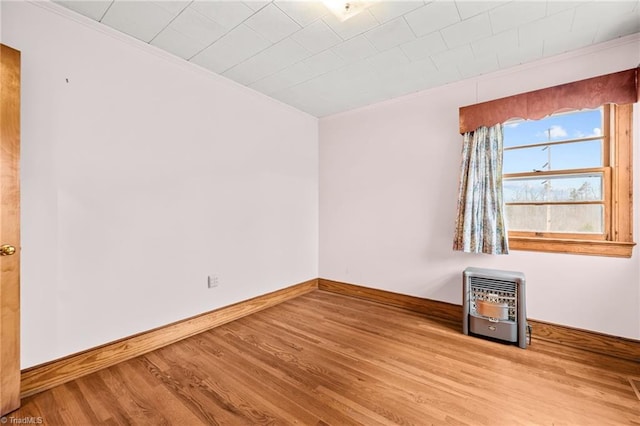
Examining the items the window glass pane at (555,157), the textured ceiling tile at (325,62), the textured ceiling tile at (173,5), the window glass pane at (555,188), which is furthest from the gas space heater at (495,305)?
the textured ceiling tile at (173,5)

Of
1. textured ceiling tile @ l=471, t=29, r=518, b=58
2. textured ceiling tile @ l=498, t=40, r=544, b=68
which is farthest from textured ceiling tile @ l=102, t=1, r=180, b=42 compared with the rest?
textured ceiling tile @ l=498, t=40, r=544, b=68

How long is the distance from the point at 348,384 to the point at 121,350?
176 cm

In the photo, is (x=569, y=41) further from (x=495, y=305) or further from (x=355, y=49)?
A: (x=495, y=305)

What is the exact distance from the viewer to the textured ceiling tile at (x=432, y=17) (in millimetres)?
1863

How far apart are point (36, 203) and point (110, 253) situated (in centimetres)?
55

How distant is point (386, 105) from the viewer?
3486 millimetres

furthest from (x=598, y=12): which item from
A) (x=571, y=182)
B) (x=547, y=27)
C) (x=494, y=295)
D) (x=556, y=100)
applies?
(x=494, y=295)

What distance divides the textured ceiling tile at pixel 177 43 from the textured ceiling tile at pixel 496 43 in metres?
2.30

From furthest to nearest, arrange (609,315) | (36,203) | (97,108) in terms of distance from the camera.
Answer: (609,315) → (97,108) → (36,203)

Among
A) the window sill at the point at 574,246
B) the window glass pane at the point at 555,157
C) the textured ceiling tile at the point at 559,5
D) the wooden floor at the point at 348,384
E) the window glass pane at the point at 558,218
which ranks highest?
the textured ceiling tile at the point at 559,5

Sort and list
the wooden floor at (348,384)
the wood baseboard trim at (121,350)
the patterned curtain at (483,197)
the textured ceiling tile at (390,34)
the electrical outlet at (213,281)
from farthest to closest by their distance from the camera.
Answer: the electrical outlet at (213,281), the patterned curtain at (483,197), the textured ceiling tile at (390,34), the wood baseboard trim at (121,350), the wooden floor at (348,384)

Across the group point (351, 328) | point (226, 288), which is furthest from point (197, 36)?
point (351, 328)

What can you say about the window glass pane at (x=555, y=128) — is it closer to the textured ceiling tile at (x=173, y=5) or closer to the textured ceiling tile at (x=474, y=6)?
the textured ceiling tile at (x=474, y=6)

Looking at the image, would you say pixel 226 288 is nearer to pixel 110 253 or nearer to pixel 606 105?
pixel 110 253
